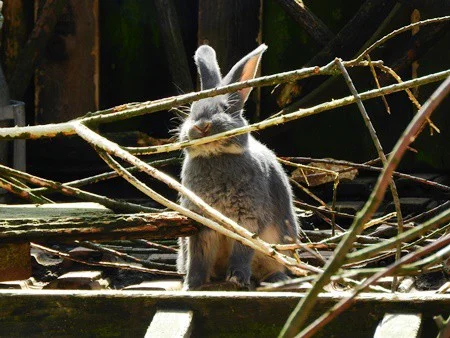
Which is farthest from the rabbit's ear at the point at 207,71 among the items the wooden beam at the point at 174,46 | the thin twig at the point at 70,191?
the wooden beam at the point at 174,46

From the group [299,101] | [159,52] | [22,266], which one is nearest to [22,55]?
[159,52]

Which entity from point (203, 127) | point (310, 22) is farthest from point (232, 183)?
point (310, 22)

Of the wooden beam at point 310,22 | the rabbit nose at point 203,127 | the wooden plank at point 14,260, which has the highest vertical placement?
the wooden beam at point 310,22

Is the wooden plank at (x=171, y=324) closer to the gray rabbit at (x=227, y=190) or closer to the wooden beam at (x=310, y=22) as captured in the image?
the gray rabbit at (x=227, y=190)

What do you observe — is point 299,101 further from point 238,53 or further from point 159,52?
point 159,52

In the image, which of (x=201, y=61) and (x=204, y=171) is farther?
(x=201, y=61)

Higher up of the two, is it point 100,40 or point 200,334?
point 100,40

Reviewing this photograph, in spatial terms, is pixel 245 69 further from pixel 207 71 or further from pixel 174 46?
pixel 174 46
